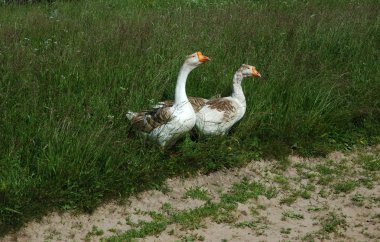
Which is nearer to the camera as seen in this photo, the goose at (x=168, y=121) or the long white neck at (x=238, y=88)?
the goose at (x=168, y=121)

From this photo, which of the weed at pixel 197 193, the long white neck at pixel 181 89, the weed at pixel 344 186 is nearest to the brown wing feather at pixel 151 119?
the long white neck at pixel 181 89

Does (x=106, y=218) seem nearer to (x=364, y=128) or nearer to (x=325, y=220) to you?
(x=325, y=220)

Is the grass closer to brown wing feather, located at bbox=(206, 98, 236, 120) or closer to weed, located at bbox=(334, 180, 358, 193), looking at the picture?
brown wing feather, located at bbox=(206, 98, 236, 120)

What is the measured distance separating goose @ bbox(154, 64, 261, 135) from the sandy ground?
553 mm

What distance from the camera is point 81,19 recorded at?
10.4 m

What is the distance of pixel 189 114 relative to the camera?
6.50 meters

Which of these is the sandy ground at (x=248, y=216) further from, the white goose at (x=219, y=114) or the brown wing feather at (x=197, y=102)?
the brown wing feather at (x=197, y=102)

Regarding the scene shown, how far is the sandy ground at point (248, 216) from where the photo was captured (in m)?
5.71

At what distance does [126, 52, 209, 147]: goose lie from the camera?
21.2 ft

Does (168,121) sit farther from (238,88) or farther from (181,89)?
(238,88)

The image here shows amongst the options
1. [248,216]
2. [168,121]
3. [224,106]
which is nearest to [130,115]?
[168,121]

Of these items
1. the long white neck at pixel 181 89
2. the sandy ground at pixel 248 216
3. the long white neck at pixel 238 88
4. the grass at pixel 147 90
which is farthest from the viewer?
the long white neck at pixel 238 88

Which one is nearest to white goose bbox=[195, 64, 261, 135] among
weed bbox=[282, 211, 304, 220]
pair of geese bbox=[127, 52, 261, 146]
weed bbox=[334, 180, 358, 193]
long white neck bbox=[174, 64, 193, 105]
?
pair of geese bbox=[127, 52, 261, 146]

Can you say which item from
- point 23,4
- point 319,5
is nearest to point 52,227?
point 23,4
